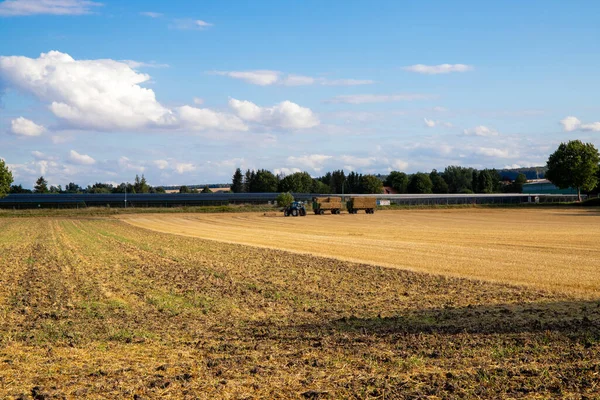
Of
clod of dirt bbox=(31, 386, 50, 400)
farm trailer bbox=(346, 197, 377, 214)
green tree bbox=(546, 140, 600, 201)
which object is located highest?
green tree bbox=(546, 140, 600, 201)

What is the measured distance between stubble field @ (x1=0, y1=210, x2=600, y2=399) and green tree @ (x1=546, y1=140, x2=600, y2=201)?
11482cm

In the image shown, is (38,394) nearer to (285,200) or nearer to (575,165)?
(285,200)

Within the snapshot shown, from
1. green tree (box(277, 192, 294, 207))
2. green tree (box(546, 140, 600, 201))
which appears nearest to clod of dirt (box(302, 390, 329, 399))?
green tree (box(277, 192, 294, 207))

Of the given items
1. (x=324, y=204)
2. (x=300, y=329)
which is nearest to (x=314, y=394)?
(x=300, y=329)

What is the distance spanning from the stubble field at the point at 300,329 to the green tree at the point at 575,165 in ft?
377

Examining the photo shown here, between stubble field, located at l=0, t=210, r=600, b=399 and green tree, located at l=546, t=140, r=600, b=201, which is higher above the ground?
green tree, located at l=546, t=140, r=600, b=201

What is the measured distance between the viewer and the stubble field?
9.94 meters

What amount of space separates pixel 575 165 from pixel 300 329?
133156 mm

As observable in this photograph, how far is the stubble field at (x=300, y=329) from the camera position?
994 centimetres

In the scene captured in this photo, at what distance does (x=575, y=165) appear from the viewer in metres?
133

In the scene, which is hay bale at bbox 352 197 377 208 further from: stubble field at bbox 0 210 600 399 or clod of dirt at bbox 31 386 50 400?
clod of dirt at bbox 31 386 50 400

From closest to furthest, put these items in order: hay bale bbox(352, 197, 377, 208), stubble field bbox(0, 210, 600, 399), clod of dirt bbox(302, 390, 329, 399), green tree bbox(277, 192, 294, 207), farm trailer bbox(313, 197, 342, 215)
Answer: clod of dirt bbox(302, 390, 329, 399) → stubble field bbox(0, 210, 600, 399) → farm trailer bbox(313, 197, 342, 215) → hay bale bbox(352, 197, 377, 208) → green tree bbox(277, 192, 294, 207)

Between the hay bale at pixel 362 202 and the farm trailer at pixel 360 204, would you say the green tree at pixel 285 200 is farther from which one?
the hay bale at pixel 362 202

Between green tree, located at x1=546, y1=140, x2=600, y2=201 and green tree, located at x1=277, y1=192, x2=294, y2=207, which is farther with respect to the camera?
green tree, located at x1=546, y1=140, x2=600, y2=201
